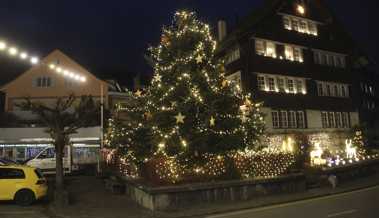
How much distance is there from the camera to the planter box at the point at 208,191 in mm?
14672

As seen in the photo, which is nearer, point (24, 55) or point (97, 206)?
point (24, 55)

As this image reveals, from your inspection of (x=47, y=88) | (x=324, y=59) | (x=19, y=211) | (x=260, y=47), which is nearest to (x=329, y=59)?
(x=324, y=59)

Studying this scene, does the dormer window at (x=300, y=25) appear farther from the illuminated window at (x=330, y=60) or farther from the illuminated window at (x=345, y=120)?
the illuminated window at (x=345, y=120)

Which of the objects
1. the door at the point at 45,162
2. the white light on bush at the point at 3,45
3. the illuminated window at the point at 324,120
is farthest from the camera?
the illuminated window at the point at 324,120

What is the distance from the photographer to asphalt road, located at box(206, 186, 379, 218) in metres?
11.8

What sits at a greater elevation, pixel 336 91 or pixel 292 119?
pixel 336 91

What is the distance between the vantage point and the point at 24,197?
52.4ft

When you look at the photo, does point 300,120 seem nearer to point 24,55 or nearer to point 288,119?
point 288,119

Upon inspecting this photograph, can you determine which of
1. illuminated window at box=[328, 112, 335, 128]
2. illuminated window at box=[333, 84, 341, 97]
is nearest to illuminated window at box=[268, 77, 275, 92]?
illuminated window at box=[328, 112, 335, 128]

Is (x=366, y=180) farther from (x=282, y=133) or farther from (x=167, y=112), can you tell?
(x=167, y=112)

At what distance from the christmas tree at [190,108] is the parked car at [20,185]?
5051mm

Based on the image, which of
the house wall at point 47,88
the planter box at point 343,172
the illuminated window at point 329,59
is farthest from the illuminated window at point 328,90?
the house wall at point 47,88

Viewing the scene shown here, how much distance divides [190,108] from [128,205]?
5.24m

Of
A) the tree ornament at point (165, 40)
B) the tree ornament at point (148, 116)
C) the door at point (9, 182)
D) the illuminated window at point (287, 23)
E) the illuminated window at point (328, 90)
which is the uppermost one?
the illuminated window at point (287, 23)
